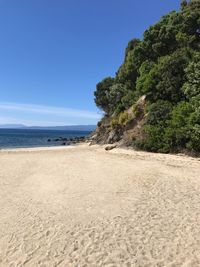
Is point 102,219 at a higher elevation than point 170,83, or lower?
lower

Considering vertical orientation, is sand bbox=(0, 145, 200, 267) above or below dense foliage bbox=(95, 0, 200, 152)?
below

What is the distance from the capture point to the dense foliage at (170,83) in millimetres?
21500

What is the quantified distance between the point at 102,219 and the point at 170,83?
787 inches

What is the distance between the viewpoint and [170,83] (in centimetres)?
2570

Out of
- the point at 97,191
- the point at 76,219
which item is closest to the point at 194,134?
the point at 97,191

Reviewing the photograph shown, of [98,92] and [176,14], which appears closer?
[176,14]

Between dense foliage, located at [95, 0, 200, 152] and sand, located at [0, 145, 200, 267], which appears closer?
sand, located at [0, 145, 200, 267]

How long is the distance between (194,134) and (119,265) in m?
15.5

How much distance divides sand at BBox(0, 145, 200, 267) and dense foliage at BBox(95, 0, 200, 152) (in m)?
7.13

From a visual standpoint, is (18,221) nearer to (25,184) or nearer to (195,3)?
(25,184)

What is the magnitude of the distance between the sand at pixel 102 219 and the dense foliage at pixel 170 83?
23.4ft

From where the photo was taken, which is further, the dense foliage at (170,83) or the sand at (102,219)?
the dense foliage at (170,83)

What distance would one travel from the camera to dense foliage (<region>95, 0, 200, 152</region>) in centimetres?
2150

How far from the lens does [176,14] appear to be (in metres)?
34.8
